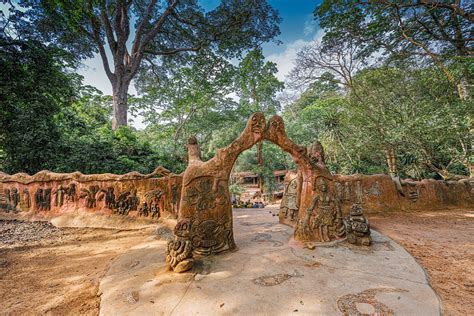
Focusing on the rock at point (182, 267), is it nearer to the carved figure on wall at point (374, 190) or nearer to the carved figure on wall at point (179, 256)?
the carved figure on wall at point (179, 256)

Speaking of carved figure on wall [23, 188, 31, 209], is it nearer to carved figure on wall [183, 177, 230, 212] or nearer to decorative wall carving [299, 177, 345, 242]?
carved figure on wall [183, 177, 230, 212]

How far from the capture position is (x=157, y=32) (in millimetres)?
12078

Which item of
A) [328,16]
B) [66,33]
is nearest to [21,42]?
[66,33]

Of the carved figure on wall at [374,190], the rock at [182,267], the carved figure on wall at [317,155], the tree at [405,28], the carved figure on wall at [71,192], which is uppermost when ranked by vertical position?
the tree at [405,28]

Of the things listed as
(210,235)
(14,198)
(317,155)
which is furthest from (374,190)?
(14,198)

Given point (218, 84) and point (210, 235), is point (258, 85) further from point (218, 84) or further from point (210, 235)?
point (210, 235)

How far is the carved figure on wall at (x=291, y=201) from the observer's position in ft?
19.0

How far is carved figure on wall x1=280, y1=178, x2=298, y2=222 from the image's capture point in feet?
19.0

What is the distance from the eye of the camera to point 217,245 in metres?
3.66

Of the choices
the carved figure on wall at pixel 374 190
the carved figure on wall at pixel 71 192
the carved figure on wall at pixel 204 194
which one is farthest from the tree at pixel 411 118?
the carved figure on wall at pixel 71 192

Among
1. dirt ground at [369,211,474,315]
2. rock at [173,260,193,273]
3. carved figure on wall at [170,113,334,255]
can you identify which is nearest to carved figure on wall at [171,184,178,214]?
carved figure on wall at [170,113,334,255]

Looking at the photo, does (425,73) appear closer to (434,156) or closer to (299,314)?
(434,156)

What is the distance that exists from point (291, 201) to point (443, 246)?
319cm

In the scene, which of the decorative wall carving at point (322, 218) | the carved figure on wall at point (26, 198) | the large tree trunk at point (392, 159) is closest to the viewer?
the decorative wall carving at point (322, 218)
